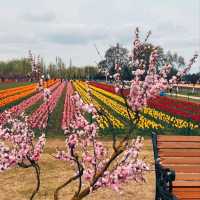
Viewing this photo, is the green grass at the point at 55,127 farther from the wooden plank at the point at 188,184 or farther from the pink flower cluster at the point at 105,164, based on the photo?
the pink flower cluster at the point at 105,164

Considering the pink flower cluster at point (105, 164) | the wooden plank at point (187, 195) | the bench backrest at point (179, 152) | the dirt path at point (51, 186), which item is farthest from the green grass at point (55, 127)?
the pink flower cluster at point (105, 164)

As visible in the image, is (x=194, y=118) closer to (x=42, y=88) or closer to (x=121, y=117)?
(x=121, y=117)

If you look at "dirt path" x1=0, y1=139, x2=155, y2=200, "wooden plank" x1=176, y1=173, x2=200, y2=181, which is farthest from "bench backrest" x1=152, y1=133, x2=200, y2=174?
"dirt path" x1=0, y1=139, x2=155, y2=200

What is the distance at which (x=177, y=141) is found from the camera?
7547 millimetres

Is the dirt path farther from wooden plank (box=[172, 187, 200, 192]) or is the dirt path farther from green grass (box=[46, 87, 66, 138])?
green grass (box=[46, 87, 66, 138])

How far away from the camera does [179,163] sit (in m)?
7.32

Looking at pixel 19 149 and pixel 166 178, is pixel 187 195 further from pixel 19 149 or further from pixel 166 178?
pixel 19 149

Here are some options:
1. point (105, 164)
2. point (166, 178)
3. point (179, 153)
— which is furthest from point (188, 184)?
point (105, 164)

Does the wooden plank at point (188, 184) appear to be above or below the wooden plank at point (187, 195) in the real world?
above

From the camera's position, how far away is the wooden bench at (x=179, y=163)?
6.59 metres

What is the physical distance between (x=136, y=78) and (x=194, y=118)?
18191 mm

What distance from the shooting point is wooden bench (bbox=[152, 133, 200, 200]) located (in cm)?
659

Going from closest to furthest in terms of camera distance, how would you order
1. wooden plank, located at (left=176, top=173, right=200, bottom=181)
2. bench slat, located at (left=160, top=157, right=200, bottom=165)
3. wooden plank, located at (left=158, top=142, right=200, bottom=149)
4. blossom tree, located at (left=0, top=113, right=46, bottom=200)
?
blossom tree, located at (left=0, top=113, right=46, bottom=200), wooden plank, located at (left=176, top=173, right=200, bottom=181), bench slat, located at (left=160, top=157, right=200, bottom=165), wooden plank, located at (left=158, top=142, right=200, bottom=149)

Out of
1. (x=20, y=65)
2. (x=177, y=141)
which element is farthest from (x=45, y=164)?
(x=20, y=65)
